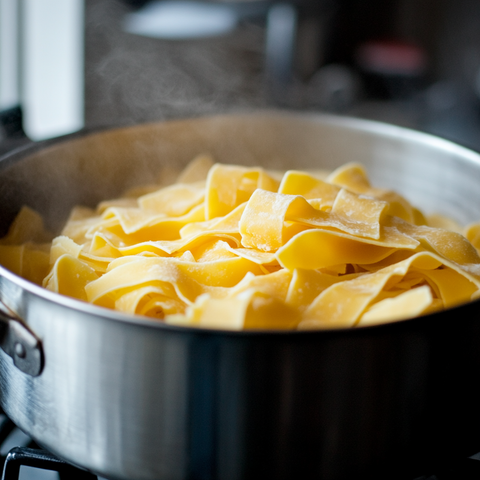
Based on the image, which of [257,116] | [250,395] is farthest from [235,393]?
[257,116]

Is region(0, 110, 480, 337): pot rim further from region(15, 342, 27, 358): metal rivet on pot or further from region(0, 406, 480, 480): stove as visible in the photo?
region(0, 406, 480, 480): stove

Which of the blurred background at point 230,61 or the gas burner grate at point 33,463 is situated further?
the blurred background at point 230,61

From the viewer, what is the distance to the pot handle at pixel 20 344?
616mm

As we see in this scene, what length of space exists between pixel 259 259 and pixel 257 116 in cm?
62

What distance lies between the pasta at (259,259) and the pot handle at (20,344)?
15 cm

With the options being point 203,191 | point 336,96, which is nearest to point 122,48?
point 336,96

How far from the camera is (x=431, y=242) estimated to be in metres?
0.89

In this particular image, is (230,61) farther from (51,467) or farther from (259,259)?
(51,467)

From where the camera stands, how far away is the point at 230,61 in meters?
3.73

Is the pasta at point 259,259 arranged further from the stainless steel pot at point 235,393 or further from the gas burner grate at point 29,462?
the gas burner grate at point 29,462

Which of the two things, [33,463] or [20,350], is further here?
[33,463]

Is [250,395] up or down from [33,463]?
up

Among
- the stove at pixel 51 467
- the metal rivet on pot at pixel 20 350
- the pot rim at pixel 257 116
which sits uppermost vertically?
the pot rim at pixel 257 116

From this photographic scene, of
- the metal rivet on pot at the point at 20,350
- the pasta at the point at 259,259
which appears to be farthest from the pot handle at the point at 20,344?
the pasta at the point at 259,259
